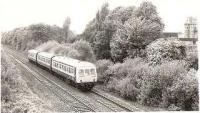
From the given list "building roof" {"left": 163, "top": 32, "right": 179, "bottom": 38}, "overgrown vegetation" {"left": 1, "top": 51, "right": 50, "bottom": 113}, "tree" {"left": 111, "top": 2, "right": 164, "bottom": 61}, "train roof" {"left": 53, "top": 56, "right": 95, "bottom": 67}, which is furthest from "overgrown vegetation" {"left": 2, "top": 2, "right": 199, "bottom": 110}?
"overgrown vegetation" {"left": 1, "top": 51, "right": 50, "bottom": 113}

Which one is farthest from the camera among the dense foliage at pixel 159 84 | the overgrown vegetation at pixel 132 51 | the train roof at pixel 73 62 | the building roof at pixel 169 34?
the train roof at pixel 73 62

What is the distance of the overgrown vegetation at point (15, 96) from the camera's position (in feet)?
42.5

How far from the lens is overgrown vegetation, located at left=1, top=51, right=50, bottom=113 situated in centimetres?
1295

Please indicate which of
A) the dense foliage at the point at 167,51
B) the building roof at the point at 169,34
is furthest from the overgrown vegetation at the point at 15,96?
the building roof at the point at 169,34

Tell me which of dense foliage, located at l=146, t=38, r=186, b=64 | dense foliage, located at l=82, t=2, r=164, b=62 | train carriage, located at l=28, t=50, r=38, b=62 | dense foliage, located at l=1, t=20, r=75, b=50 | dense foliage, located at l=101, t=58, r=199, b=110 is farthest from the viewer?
train carriage, located at l=28, t=50, r=38, b=62

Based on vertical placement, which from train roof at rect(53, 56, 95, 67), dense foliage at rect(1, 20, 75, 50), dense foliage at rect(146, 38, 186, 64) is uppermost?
dense foliage at rect(1, 20, 75, 50)

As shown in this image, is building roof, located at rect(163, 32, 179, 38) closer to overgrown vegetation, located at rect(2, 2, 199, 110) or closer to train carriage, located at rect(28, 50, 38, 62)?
overgrown vegetation, located at rect(2, 2, 199, 110)

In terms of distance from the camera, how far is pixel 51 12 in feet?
49.2

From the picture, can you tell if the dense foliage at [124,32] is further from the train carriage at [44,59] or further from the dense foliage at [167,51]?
the train carriage at [44,59]

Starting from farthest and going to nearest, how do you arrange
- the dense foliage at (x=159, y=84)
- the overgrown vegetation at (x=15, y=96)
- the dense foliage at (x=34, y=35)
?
the dense foliage at (x=34, y=35), the dense foliage at (x=159, y=84), the overgrown vegetation at (x=15, y=96)

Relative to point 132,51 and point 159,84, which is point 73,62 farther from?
point 159,84

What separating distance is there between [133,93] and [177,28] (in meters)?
Result: 3.71

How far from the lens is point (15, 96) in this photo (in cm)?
1385

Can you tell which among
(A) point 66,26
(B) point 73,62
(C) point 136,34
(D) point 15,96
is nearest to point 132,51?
(C) point 136,34
